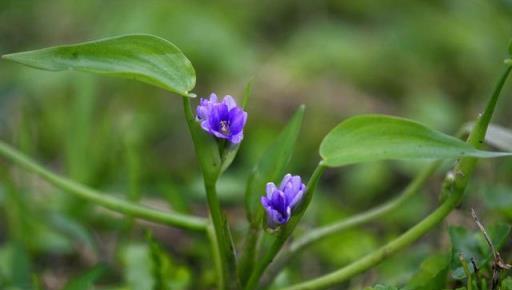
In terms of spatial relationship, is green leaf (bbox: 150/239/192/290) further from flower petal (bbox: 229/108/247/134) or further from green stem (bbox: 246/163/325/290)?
flower petal (bbox: 229/108/247/134)

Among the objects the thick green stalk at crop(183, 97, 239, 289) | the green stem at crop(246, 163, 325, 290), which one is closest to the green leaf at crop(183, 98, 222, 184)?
the thick green stalk at crop(183, 97, 239, 289)

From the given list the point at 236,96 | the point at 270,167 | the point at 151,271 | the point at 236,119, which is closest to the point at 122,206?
the point at 151,271

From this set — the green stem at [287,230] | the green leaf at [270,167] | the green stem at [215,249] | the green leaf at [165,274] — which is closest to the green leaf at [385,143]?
the green stem at [287,230]

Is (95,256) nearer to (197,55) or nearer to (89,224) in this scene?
(89,224)

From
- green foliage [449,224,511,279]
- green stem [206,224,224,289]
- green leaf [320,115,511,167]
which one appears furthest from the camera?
green stem [206,224,224,289]

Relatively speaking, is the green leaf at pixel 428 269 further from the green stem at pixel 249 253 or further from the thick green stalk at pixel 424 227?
the green stem at pixel 249 253

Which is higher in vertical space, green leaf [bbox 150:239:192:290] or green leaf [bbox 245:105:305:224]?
green leaf [bbox 245:105:305:224]

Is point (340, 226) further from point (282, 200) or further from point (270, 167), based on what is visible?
point (282, 200)
